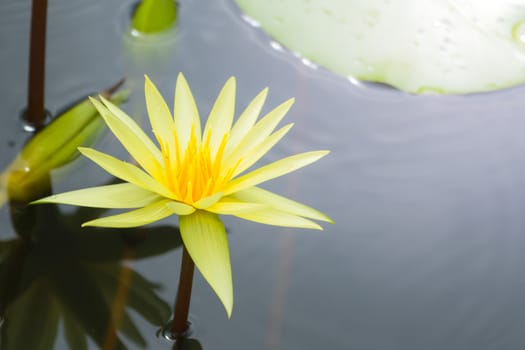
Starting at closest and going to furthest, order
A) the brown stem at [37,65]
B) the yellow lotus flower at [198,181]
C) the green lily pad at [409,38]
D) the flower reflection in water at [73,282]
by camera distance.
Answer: the yellow lotus flower at [198,181]
the flower reflection in water at [73,282]
the brown stem at [37,65]
the green lily pad at [409,38]

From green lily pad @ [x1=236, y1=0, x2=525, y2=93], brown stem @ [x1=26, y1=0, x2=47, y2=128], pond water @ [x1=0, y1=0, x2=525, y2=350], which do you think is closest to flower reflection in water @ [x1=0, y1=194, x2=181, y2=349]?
pond water @ [x1=0, y1=0, x2=525, y2=350]

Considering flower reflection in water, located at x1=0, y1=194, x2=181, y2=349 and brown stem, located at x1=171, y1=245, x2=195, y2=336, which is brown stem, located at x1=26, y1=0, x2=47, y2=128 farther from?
brown stem, located at x1=171, y1=245, x2=195, y2=336

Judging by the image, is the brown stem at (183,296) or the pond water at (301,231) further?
the pond water at (301,231)

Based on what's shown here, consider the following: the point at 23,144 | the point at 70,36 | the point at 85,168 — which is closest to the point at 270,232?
the point at 85,168

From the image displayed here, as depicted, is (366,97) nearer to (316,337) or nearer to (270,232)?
(270,232)

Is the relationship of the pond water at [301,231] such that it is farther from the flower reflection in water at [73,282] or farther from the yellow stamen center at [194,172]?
the yellow stamen center at [194,172]

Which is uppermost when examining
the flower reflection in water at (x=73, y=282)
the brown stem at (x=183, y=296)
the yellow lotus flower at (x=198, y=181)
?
the yellow lotus flower at (x=198, y=181)

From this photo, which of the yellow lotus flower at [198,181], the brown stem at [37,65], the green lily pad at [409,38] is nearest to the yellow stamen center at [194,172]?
the yellow lotus flower at [198,181]
